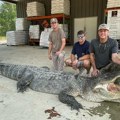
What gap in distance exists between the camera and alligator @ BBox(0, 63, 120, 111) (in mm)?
2331

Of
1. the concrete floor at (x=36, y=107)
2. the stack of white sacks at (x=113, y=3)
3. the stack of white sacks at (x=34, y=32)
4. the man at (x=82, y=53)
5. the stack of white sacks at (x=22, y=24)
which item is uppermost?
the stack of white sacks at (x=113, y=3)

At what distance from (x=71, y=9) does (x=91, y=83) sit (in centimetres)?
984

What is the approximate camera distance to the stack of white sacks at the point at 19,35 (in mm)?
12053

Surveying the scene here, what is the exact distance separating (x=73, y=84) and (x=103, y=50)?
865 mm

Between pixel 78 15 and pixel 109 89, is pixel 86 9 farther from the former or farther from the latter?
pixel 109 89

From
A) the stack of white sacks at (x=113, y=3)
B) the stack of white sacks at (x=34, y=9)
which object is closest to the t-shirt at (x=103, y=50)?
the stack of white sacks at (x=113, y=3)

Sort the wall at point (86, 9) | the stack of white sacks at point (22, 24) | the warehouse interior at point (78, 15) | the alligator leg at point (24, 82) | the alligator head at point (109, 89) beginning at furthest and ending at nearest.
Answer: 1. the stack of white sacks at point (22, 24)
2. the wall at point (86, 9)
3. the warehouse interior at point (78, 15)
4. the alligator leg at point (24, 82)
5. the alligator head at point (109, 89)

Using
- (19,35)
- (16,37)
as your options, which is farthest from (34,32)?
(16,37)

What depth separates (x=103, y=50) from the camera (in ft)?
10.3

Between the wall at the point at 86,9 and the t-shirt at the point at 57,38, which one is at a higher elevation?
the wall at the point at 86,9

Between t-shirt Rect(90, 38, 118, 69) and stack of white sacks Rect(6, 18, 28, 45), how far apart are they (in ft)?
31.5

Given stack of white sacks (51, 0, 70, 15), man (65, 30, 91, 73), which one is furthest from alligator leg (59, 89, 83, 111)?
stack of white sacks (51, 0, 70, 15)

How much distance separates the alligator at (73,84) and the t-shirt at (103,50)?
0.54 metres

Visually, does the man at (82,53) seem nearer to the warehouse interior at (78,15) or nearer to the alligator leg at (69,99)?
the alligator leg at (69,99)
